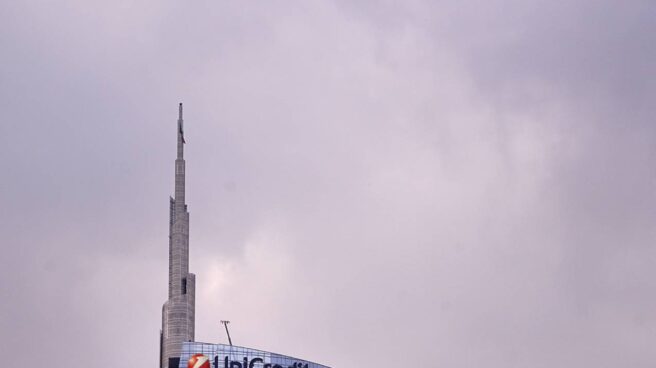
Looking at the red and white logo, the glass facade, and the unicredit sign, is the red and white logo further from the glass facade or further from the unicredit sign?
the unicredit sign

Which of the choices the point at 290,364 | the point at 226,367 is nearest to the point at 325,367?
the point at 290,364

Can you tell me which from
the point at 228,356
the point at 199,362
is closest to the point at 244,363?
the point at 228,356

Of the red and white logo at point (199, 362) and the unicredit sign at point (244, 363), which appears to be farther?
the unicredit sign at point (244, 363)

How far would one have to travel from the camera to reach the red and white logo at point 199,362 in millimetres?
155375

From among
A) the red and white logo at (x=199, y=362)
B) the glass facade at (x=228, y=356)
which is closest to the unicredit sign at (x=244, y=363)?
the glass facade at (x=228, y=356)

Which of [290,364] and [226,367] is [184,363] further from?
[290,364]

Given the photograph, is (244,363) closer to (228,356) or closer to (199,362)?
(228,356)

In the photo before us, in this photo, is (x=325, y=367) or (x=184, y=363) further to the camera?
(x=325, y=367)

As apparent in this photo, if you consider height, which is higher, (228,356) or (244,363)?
(228,356)

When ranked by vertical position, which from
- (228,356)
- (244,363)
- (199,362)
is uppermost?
(228,356)

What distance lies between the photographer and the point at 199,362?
155625 millimetres

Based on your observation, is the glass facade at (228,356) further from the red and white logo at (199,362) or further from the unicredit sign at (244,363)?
the red and white logo at (199,362)

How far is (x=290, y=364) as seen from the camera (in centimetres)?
16350

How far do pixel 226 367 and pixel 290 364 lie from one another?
11467mm
